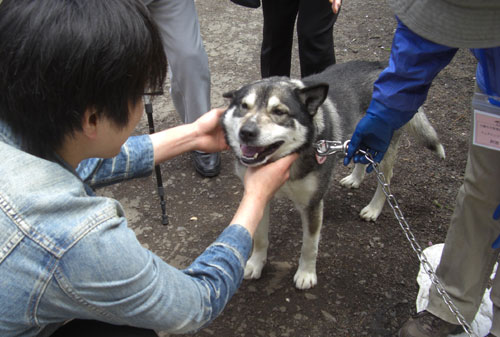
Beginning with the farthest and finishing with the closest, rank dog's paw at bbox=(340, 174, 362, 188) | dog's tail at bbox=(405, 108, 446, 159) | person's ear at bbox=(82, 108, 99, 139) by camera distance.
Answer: dog's paw at bbox=(340, 174, 362, 188) < dog's tail at bbox=(405, 108, 446, 159) < person's ear at bbox=(82, 108, 99, 139)

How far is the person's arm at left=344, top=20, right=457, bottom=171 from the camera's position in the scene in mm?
1724

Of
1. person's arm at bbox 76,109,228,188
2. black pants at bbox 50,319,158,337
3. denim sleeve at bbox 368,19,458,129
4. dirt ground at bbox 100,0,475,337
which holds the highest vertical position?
denim sleeve at bbox 368,19,458,129

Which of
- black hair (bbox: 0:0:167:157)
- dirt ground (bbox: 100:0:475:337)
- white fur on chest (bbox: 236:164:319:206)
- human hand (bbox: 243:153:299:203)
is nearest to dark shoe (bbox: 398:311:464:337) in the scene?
dirt ground (bbox: 100:0:475:337)

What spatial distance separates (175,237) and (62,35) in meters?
2.12

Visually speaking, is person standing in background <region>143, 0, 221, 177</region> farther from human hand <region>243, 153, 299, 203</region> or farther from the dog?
human hand <region>243, 153, 299, 203</region>

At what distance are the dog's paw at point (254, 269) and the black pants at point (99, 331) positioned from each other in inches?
46.3

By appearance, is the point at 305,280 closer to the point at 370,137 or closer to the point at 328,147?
Answer: the point at 328,147

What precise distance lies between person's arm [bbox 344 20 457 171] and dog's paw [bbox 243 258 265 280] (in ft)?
2.93

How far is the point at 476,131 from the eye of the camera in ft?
5.56

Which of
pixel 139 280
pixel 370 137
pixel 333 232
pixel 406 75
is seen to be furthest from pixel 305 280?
pixel 139 280

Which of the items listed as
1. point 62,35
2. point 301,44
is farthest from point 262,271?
point 62,35

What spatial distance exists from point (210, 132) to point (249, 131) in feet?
1.00

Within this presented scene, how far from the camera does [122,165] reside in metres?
1.98

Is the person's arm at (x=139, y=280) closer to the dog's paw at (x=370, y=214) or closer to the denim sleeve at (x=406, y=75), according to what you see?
the denim sleeve at (x=406, y=75)
